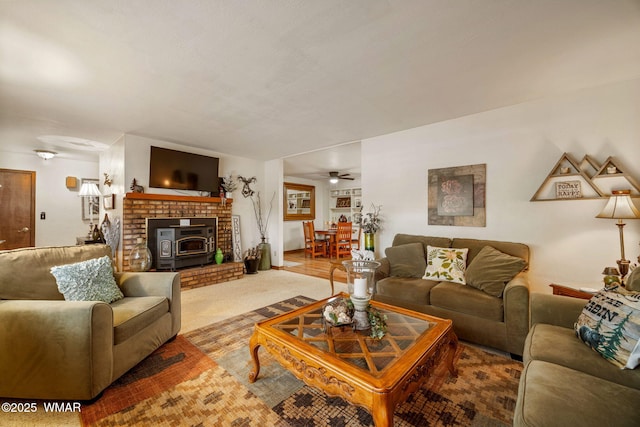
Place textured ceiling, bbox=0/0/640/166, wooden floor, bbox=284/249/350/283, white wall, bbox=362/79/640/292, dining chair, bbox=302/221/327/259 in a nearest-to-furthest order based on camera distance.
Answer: textured ceiling, bbox=0/0/640/166 < white wall, bbox=362/79/640/292 < wooden floor, bbox=284/249/350/283 < dining chair, bbox=302/221/327/259

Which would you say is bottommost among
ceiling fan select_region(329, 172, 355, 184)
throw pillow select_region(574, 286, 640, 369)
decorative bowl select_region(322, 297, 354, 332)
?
decorative bowl select_region(322, 297, 354, 332)

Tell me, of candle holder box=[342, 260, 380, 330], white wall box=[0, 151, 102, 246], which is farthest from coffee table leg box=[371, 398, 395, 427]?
white wall box=[0, 151, 102, 246]

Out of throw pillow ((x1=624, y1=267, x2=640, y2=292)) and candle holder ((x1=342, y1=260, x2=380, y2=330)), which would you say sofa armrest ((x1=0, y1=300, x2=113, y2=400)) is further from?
throw pillow ((x1=624, y1=267, x2=640, y2=292))

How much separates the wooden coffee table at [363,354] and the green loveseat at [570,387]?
0.41 meters

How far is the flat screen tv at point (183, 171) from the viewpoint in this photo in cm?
411

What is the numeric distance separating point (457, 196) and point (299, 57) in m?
2.50

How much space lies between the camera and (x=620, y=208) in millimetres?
2146

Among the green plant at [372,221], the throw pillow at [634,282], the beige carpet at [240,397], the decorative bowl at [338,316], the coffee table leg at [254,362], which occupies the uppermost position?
the green plant at [372,221]

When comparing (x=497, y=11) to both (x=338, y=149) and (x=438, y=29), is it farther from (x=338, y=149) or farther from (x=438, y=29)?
(x=338, y=149)

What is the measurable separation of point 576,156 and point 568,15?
157 cm

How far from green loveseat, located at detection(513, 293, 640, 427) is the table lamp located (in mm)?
1070

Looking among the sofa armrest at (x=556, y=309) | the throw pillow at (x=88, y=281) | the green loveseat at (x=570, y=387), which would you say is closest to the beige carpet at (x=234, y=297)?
the throw pillow at (x=88, y=281)

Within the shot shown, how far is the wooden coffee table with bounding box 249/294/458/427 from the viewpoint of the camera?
113 cm

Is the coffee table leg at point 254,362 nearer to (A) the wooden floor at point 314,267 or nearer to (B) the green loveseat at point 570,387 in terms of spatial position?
(B) the green loveseat at point 570,387
